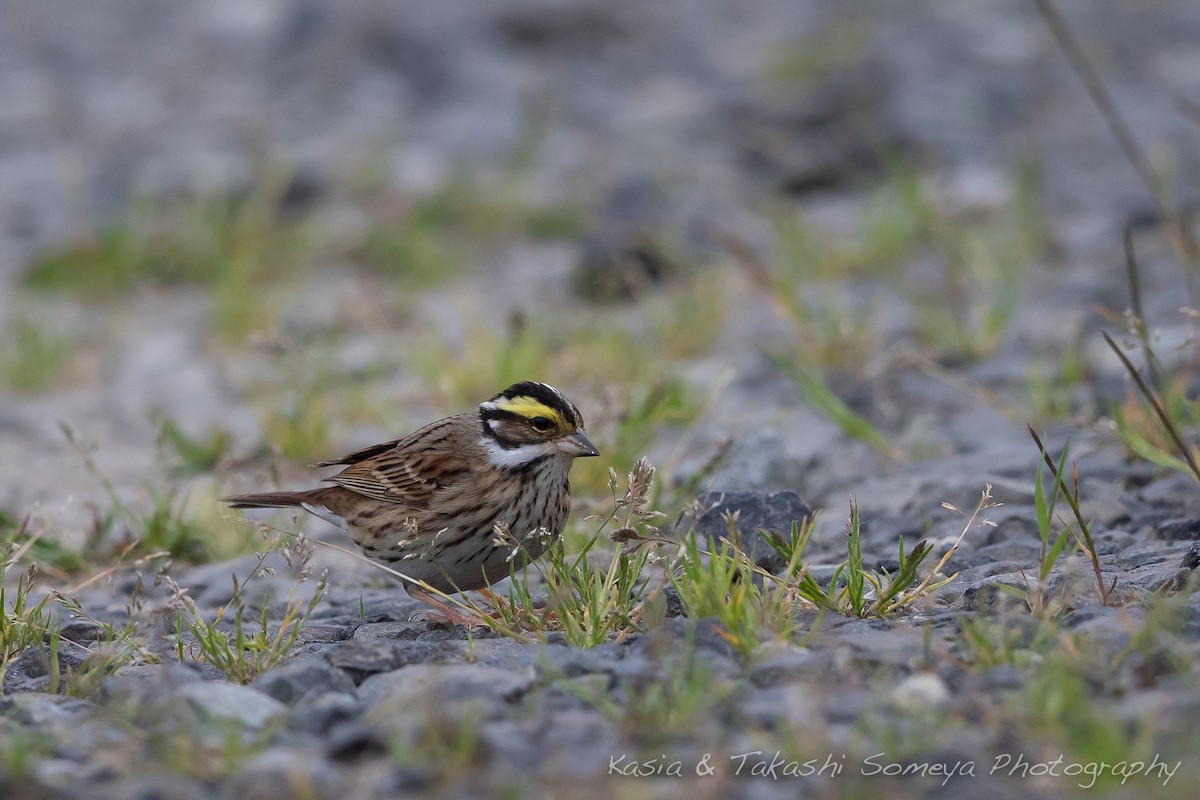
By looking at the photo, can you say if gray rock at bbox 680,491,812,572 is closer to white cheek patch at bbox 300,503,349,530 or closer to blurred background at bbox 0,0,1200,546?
blurred background at bbox 0,0,1200,546

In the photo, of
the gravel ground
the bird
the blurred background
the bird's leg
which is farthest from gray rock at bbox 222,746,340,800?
the blurred background

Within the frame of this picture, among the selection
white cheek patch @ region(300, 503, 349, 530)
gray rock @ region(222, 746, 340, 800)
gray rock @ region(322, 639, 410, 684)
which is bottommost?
white cheek patch @ region(300, 503, 349, 530)

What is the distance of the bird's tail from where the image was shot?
5992mm

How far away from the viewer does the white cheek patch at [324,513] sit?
6.01 meters

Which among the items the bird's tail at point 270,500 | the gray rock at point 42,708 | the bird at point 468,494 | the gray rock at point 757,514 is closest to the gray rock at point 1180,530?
the gray rock at point 757,514

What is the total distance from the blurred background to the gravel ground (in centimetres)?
6

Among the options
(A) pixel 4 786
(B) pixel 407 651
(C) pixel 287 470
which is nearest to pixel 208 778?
(A) pixel 4 786

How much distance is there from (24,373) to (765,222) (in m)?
5.32

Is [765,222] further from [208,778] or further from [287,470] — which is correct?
[208,778]

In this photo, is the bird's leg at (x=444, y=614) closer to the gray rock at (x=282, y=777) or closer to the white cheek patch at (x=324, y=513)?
the white cheek patch at (x=324, y=513)

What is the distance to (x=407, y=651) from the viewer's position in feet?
14.6

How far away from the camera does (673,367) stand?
790cm

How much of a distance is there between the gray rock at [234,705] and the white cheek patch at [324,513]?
1984 mm

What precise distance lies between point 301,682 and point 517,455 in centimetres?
166
